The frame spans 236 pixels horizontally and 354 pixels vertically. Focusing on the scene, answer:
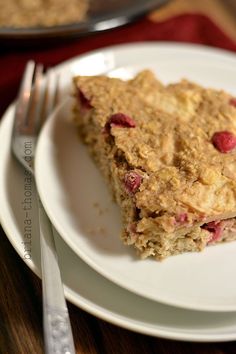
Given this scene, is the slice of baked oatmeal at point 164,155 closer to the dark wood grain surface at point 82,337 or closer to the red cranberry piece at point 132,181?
the red cranberry piece at point 132,181

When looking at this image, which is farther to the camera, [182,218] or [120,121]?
[120,121]

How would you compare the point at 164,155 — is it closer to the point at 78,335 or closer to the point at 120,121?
the point at 120,121

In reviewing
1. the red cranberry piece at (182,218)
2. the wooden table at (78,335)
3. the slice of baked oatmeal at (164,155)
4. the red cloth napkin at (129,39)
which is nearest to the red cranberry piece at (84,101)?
the slice of baked oatmeal at (164,155)

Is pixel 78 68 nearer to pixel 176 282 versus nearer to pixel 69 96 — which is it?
pixel 69 96

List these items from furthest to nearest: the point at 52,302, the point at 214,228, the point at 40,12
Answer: the point at 40,12 → the point at 214,228 → the point at 52,302

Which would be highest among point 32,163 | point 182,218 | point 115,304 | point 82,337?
point 32,163

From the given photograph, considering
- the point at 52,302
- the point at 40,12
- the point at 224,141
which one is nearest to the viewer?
the point at 52,302

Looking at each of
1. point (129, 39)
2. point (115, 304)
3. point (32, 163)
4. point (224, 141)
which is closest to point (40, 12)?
point (129, 39)
